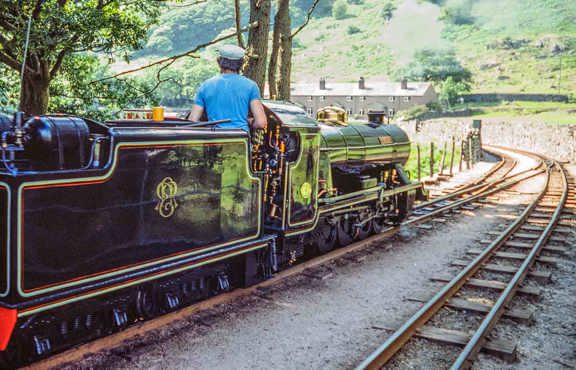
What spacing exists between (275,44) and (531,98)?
287ft

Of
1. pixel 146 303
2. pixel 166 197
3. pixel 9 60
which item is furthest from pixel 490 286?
pixel 9 60

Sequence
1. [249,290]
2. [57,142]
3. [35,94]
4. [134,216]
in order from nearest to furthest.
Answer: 1. [57,142]
2. [134,216]
3. [249,290]
4. [35,94]

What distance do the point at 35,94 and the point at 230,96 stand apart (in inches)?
291

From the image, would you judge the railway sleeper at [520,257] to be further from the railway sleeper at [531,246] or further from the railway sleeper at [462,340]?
the railway sleeper at [462,340]

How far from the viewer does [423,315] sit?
20.5 feet

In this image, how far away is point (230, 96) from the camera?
6.13 meters

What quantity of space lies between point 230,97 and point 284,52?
1008 cm

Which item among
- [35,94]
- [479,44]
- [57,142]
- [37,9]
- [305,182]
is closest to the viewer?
[57,142]

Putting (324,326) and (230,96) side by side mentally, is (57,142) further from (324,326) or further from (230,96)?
(324,326)

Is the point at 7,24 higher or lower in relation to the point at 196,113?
higher

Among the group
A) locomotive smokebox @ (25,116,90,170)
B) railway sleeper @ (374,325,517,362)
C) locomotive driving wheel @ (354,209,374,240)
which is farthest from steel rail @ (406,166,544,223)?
locomotive smokebox @ (25,116,90,170)

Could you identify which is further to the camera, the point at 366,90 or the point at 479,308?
the point at 366,90

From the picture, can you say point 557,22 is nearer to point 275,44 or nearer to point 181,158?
point 275,44

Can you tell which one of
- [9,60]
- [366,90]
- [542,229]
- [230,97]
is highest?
[366,90]
